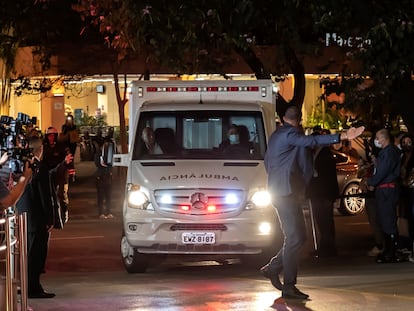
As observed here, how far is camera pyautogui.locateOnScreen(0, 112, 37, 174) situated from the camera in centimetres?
802

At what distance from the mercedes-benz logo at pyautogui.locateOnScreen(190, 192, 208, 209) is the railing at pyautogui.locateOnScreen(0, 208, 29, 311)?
134 inches

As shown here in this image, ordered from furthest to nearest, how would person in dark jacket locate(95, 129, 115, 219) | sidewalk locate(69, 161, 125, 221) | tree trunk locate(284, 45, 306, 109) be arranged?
1. sidewalk locate(69, 161, 125, 221)
2. person in dark jacket locate(95, 129, 115, 219)
3. tree trunk locate(284, 45, 306, 109)

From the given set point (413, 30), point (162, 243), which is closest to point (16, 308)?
point (162, 243)

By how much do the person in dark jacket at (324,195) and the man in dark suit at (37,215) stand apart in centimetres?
490

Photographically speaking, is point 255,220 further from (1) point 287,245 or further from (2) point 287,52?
(2) point 287,52

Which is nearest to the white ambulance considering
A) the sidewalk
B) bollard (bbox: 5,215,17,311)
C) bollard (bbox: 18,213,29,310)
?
bollard (bbox: 18,213,29,310)

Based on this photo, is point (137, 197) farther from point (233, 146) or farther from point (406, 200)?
point (406, 200)

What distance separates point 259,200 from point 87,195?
14.0 m

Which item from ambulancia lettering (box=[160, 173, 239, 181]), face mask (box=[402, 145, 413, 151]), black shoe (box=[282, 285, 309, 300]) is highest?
face mask (box=[402, 145, 413, 151])

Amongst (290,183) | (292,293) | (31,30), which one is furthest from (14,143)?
(31,30)

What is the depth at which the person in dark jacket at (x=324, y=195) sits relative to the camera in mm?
13414

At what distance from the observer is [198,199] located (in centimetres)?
1139

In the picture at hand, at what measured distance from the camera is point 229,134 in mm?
12367

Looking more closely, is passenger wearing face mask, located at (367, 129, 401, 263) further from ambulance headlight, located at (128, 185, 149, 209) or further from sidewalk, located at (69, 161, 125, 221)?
sidewalk, located at (69, 161, 125, 221)
